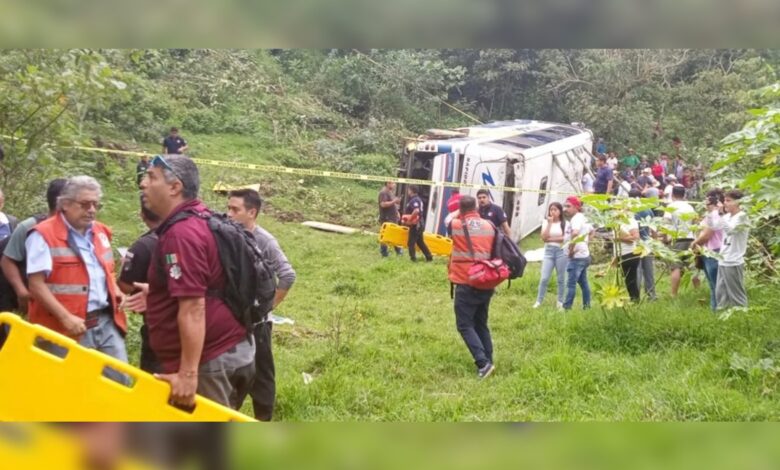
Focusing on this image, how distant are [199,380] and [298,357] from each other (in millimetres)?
2407

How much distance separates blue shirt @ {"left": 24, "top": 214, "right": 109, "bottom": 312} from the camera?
9.23 ft

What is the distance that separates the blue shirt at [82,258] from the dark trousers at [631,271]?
3949mm

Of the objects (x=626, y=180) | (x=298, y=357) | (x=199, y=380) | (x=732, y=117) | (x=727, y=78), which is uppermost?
(x=727, y=78)

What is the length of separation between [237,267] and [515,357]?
2.84 meters

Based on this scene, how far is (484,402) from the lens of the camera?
3904 mm

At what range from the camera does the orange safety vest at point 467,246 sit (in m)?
4.32

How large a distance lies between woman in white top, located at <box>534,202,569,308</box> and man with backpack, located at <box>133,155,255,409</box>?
4.07 metres

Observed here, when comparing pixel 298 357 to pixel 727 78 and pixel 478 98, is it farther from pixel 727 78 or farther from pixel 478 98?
pixel 727 78

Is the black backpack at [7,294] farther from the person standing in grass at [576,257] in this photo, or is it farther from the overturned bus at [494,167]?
the overturned bus at [494,167]

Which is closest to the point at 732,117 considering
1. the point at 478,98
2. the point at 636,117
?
the point at 636,117

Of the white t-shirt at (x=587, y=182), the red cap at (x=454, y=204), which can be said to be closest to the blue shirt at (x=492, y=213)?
the red cap at (x=454, y=204)

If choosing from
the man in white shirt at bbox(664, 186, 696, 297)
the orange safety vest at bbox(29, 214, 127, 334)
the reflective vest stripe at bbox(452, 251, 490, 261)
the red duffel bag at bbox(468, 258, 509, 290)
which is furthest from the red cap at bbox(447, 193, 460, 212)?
the orange safety vest at bbox(29, 214, 127, 334)

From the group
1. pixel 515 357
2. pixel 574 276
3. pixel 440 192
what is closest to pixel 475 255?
pixel 515 357

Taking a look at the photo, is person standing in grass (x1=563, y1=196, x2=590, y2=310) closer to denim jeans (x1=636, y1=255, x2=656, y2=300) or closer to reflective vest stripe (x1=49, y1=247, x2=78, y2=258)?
denim jeans (x1=636, y1=255, x2=656, y2=300)
